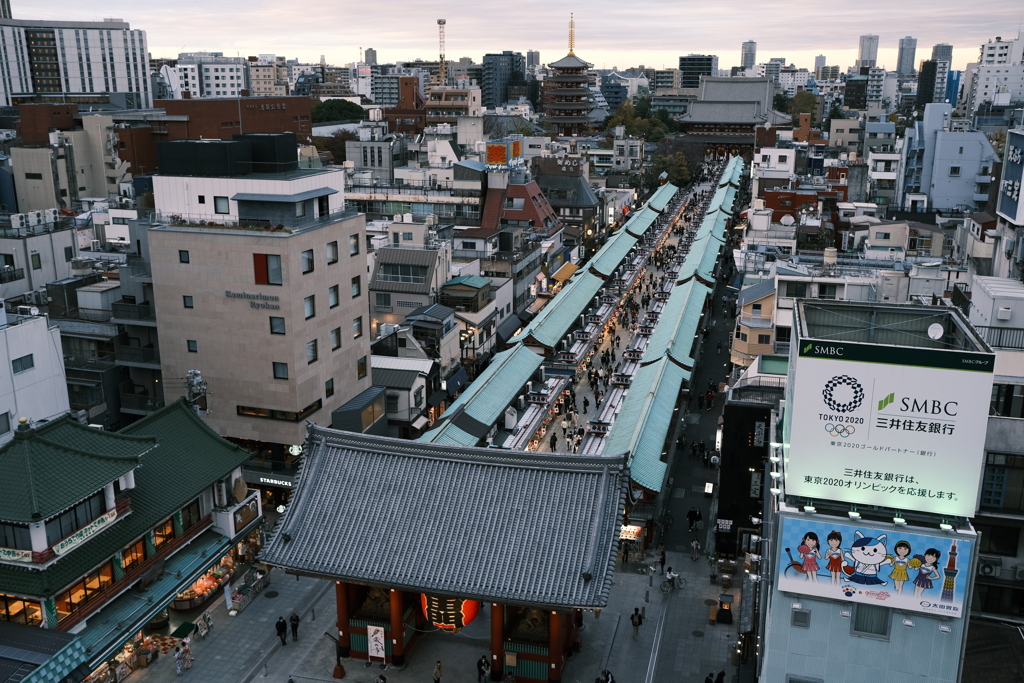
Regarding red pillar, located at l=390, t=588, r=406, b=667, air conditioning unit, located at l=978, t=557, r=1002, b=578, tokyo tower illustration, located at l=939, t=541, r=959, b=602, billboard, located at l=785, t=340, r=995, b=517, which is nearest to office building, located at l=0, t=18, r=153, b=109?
red pillar, located at l=390, t=588, r=406, b=667

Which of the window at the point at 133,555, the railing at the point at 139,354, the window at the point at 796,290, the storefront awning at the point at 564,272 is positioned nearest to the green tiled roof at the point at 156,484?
the window at the point at 133,555

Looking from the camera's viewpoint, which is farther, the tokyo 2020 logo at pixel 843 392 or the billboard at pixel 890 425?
the tokyo 2020 logo at pixel 843 392

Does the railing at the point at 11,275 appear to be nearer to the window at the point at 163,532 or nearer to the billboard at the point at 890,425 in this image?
the window at the point at 163,532

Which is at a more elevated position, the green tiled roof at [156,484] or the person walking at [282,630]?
the green tiled roof at [156,484]

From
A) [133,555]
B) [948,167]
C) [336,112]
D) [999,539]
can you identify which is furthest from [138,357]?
[336,112]

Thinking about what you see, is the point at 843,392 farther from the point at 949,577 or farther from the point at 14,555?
the point at 14,555

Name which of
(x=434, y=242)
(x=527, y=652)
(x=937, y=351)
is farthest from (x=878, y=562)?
(x=434, y=242)

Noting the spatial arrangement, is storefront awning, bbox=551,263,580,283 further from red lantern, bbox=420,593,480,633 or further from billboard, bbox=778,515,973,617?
billboard, bbox=778,515,973,617
